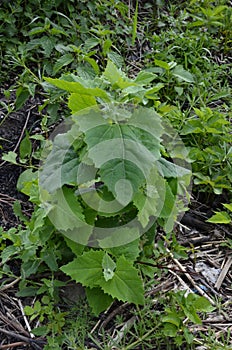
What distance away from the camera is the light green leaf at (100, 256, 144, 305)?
1.62 meters

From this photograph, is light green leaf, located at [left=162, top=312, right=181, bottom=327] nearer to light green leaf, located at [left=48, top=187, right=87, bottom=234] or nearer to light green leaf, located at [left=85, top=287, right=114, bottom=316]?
light green leaf, located at [left=85, top=287, right=114, bottom=316]

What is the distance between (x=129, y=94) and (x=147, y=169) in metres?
0.33

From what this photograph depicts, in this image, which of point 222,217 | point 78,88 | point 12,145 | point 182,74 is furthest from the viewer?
point 182,74

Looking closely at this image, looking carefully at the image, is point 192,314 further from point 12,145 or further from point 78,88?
point 12,145

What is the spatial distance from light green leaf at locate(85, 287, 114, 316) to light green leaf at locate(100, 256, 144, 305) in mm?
76

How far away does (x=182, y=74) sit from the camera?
2670mm

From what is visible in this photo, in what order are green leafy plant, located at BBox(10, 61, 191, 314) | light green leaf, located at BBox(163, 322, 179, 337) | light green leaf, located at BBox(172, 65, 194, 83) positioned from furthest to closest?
light green leaf, located at BBox(172, 65, 194, 83), light green leaf, located at BBox(163, 322, 179, 337), green leafy plant, located at BBox(10, 61, 191, 314)

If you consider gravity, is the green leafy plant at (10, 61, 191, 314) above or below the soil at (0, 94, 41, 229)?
above

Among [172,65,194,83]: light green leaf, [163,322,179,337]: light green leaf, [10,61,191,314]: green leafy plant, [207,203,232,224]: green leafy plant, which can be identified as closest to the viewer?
[10,61,191,314]: green leafy plant

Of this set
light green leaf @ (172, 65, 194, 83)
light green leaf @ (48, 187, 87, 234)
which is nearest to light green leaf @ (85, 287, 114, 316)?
light green leaf @ (48, 187, 87, 234)

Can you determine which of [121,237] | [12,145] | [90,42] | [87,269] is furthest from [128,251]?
[90,42]

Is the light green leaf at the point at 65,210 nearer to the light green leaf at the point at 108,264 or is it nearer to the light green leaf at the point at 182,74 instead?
the light green leaf at the point at 108,264

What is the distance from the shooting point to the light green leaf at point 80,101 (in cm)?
162

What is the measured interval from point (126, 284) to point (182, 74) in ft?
4.56
